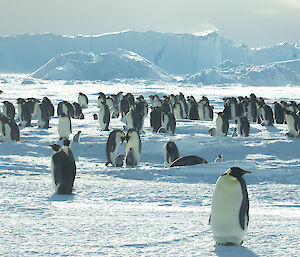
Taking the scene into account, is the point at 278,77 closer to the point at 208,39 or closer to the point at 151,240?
the point at 208,39

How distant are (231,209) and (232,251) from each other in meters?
0.27

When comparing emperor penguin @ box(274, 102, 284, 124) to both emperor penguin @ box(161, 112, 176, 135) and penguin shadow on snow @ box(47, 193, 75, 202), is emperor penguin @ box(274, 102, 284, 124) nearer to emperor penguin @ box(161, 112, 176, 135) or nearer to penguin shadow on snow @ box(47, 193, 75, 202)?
emperor penguin @ box(161, 112, 176, 135)

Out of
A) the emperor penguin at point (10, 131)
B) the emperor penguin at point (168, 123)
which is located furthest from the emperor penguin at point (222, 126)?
the emperor penguin at point (10, 131)

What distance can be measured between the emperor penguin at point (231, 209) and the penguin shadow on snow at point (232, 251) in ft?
0.16

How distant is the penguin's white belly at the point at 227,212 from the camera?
2986 millimetres

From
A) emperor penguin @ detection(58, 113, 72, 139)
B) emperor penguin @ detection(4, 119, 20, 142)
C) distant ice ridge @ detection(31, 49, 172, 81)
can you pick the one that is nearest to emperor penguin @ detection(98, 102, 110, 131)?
emperor penguin @ detection(58, 113, 72, 139)

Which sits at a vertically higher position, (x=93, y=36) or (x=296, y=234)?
(x=93, y=36)

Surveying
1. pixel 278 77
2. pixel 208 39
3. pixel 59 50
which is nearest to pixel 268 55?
pixel 208 39

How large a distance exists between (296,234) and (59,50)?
8006 centimetres

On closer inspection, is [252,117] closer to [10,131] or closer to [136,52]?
[10,131]

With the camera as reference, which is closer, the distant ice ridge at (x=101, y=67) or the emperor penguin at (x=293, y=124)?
the emperor penguin at (x=293, y=124)

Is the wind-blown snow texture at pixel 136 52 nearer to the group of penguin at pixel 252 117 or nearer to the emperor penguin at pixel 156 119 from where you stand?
the group of penguin at pixel 252 117

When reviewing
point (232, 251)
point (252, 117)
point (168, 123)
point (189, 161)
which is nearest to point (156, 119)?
point (168, 123)

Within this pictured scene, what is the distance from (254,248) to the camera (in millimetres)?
2967
